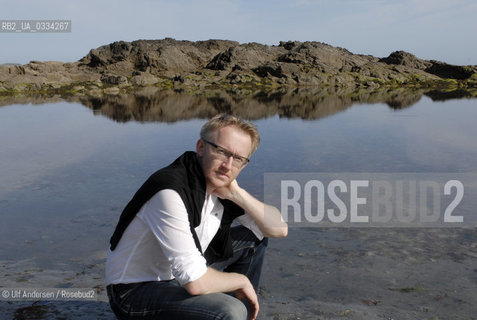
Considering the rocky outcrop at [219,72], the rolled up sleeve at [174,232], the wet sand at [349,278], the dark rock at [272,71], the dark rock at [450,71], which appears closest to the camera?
the rolled up sleeve at [174,232]

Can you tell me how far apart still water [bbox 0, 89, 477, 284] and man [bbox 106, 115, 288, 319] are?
108 inches

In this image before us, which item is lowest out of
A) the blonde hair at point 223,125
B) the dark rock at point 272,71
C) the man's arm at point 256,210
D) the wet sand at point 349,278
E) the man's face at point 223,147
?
the wet sand at point 349,278

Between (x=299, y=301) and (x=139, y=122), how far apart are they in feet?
62.1

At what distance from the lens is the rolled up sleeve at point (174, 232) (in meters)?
3.17

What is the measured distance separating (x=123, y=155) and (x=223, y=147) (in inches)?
418

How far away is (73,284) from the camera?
17.1 feet

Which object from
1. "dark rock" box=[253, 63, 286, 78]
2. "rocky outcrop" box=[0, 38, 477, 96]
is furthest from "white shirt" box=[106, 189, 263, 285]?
"dark rock" box=[253, 63, 286, 78]

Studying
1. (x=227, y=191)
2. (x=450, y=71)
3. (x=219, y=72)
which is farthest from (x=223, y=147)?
(x=450, y=71)

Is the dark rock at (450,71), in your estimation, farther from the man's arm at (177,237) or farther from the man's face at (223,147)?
the man's arm at (177,237)

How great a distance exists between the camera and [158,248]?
3.41 metres

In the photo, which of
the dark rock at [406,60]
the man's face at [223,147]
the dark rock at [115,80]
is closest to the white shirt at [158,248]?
the man's face at [223,147]

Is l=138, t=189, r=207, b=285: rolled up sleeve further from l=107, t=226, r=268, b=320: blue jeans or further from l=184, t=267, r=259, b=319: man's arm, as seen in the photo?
l=107, t=226, r=268, b=320: blue jeans

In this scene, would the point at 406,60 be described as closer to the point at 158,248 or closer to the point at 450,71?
the point at 450,71

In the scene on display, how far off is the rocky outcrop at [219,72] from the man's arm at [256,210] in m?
47.4
